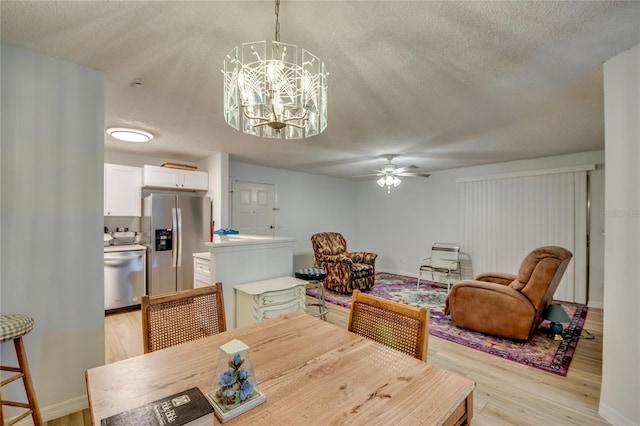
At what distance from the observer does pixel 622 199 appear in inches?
68.8

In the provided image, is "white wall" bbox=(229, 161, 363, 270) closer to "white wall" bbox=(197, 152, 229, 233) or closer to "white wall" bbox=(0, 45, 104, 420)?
"white wall" bbox=(197, 152, 229, 233)

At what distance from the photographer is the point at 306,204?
6414mm

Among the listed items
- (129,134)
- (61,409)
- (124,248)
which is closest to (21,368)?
(61,409)

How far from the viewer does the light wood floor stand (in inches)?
73.8

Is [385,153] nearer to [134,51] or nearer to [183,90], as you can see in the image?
[183,90]

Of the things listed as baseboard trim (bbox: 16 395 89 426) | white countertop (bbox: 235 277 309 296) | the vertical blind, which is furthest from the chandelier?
the vertical blind

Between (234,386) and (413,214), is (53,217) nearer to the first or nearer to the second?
(234,386)

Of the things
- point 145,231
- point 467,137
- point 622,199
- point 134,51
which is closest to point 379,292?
point 467,137

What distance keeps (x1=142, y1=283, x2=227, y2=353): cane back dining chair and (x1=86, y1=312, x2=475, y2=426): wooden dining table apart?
229 millimetres

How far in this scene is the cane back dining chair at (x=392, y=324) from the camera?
131 cm

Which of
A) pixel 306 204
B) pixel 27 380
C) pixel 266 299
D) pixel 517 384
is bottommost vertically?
pixel 517 384

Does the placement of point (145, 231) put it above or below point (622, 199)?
below

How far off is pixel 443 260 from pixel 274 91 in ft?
17.4

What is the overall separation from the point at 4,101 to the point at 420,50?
8.31 ft
